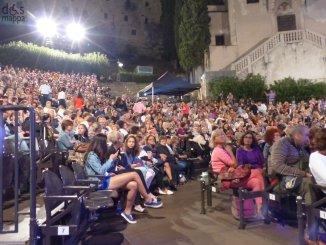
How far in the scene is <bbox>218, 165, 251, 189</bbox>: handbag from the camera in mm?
6234

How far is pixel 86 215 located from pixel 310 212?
291cm

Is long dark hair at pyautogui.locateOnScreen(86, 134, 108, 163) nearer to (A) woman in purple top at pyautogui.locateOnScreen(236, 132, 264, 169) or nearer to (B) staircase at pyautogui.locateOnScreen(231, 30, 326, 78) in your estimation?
(A) woman in purple top at pyautogui.locateOnScreen(236, 132, 264, 169)

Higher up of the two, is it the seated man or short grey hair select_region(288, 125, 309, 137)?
short grey hair select_region(288, 125, 309, 137)

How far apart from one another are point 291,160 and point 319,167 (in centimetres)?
134

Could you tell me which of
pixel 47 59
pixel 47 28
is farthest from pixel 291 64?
pixel 47 28

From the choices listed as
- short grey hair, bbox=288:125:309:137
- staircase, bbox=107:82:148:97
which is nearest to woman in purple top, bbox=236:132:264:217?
short grey hair, bbox=288:125:309:137

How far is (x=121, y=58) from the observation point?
41938mm

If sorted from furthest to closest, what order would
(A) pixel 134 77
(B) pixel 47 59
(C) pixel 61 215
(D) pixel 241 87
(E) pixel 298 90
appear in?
(A) pixel 134 77
(B) pixel 47 59
(D) pixel 241 87
(E) pixel 298 90
(C) pixel 61 215

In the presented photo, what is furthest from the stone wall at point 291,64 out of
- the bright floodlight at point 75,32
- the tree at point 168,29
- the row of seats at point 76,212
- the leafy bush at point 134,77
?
the row of seats at point 76,212

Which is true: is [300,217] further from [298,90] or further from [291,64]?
[291,64]

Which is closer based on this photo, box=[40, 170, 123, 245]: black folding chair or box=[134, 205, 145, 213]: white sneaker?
box=[40, 170, 123, 245]: black folding chair

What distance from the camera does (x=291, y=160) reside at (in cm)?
597
